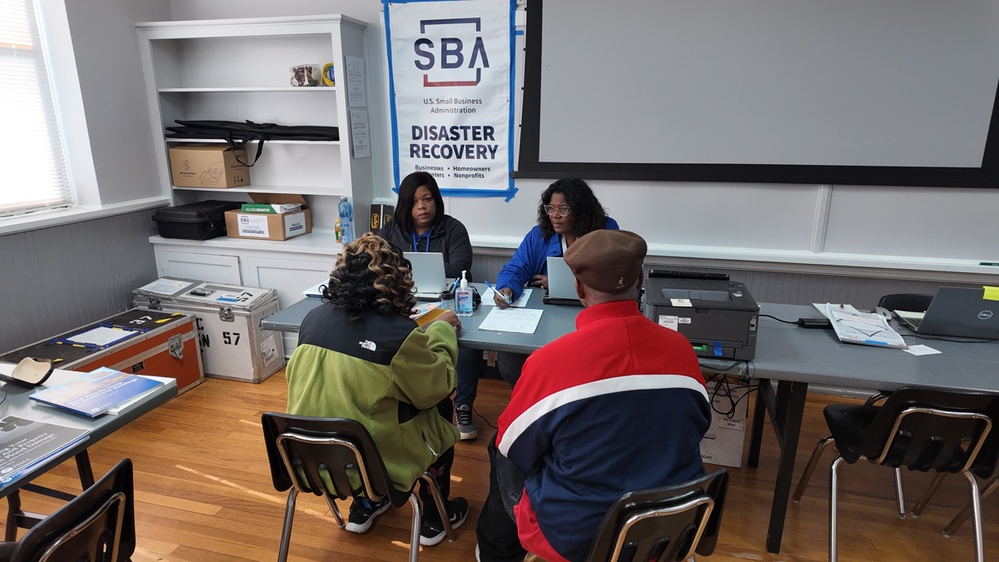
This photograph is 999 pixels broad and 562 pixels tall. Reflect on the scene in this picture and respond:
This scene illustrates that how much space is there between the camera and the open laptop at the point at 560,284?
2494mm

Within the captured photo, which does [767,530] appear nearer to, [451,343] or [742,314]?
[742,314]

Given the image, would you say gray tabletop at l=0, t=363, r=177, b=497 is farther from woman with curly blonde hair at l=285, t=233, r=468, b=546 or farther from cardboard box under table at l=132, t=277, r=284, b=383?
cardboard box under table at l=132, t=277, r=284, b=383

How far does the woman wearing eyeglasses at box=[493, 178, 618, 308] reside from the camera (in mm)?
2842

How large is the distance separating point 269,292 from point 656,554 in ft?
9.69

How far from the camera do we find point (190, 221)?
12.2 feet

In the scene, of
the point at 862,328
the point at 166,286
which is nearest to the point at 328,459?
the point at 862,328

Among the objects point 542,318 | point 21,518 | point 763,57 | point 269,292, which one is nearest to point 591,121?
point 763,57

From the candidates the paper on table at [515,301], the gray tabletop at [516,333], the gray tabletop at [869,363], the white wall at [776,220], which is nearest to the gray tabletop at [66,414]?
the gray tabletop at [516,333]

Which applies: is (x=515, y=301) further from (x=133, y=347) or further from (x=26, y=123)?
(x=26, y=123)

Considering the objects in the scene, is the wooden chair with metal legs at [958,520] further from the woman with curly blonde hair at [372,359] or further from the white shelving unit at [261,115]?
the white shelving unit at [261,115]

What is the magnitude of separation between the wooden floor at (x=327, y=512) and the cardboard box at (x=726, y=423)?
0.30 feet

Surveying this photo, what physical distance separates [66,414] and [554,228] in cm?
212

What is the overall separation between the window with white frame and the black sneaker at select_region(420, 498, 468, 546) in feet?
9.53

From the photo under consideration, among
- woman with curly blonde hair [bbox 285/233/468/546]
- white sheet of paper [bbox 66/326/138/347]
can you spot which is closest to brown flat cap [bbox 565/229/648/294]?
woman with curly blonde hair [bbox 285/233/468/546]
